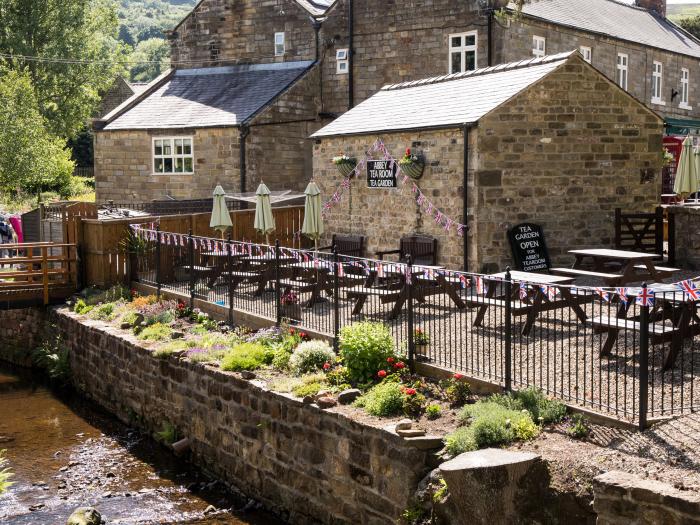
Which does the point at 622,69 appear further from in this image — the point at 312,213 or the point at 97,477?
the point at 97,477

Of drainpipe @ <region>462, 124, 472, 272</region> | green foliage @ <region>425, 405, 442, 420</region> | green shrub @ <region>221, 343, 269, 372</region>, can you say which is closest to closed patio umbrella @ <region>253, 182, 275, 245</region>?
drainpipe @ <region>462, 124, 472, 272</region>

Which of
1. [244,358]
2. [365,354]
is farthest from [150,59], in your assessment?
[365,354]

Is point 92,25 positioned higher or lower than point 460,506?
higher

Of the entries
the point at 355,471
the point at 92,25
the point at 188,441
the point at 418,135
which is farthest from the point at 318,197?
the point at 92,25

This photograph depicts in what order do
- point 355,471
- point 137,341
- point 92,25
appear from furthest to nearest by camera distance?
1. point 92,25
2. point 137,341
3. point 355,471

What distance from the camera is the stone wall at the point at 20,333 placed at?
62.4ft

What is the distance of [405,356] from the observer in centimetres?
1079

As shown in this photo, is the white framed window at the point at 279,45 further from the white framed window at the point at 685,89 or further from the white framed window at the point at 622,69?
the white framed window at the point at 685,89

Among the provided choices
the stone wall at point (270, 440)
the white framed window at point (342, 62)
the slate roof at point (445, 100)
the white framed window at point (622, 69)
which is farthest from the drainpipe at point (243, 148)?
the white framed window at point (622, 69)

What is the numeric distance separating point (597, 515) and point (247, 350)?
21.1 feet

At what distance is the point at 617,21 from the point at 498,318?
24003 mm

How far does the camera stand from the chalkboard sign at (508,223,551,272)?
55.1 ft

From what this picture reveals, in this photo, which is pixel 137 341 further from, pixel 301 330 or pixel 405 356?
pixel 405 356

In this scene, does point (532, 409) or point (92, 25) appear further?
point (92, 25)
